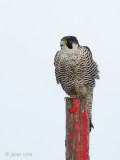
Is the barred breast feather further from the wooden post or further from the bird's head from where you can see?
the wooden post

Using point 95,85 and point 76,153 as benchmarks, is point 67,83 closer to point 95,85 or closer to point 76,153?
point 95,85

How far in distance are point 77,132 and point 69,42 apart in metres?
2.62

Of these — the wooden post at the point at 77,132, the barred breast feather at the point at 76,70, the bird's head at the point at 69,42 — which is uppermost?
the bird's head at the point at 69,42

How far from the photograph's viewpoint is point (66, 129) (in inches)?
159

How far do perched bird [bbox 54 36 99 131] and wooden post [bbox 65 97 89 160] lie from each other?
222 cm

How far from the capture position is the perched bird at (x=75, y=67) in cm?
621

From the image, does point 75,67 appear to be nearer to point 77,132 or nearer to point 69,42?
point 69,42

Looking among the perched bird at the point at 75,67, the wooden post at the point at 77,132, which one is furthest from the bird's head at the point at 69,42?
the wooden post at the point at 77,132

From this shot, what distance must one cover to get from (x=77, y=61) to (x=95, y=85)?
2.51 feet

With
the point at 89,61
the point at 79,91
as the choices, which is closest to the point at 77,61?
the point at 89,61

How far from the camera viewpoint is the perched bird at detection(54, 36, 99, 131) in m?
6.21

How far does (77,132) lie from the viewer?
13.0 feet

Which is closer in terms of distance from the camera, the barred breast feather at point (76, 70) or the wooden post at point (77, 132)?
the wooden post at point (77, 132)

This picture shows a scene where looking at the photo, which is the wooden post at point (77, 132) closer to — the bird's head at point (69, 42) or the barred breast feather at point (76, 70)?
the barred breast feather at point (76, 70)
